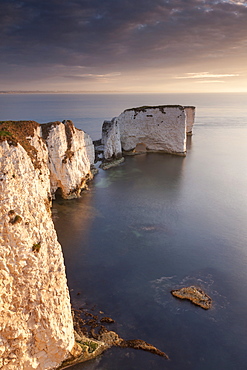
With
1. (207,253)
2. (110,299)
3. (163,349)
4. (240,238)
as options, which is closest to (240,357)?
Answer: (163,349)

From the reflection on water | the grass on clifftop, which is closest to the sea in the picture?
the reflection on water

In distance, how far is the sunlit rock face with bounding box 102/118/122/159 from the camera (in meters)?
43.4

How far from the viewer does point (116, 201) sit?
97.6 ft

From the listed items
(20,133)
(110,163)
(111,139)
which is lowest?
(110,163)

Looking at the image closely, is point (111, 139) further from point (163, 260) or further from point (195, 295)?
point (195, 295)

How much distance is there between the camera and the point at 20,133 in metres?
16.3

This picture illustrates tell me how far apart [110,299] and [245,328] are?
7.16 metres

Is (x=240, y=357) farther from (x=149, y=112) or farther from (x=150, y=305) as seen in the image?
(x=149, y=112)

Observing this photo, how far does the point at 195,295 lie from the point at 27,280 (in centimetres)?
990

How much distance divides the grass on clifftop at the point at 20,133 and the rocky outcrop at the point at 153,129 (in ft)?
78.7

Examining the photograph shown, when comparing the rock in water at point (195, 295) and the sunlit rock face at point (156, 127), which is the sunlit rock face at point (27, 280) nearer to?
the rock in water at point (195, 295)

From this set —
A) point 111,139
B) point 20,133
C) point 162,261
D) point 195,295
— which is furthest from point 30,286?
point 111,139

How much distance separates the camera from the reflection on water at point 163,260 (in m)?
13.0

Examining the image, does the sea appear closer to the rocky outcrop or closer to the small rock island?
the small rock island
